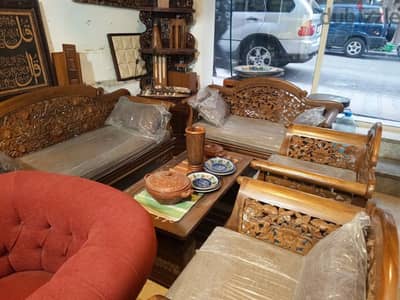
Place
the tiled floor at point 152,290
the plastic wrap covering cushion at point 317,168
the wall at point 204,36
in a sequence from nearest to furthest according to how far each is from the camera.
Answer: the tiled floor at point 152,290 → the plastic wrap covering cushion at point 317,168 → the wall at point 204,36

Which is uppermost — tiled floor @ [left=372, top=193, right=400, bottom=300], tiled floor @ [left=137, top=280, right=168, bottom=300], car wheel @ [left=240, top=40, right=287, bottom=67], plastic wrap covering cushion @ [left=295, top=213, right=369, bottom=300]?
car wheel @ [left=240, top=40, right=287, bottom=67]

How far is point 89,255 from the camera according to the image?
729 millimetres

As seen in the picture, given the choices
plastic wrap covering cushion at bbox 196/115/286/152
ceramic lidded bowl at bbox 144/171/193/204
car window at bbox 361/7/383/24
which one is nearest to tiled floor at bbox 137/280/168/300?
ceramic lidded bowl at bbox 144/171/193/204

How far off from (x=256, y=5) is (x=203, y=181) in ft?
7.48

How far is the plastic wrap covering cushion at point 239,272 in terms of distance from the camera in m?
1.00

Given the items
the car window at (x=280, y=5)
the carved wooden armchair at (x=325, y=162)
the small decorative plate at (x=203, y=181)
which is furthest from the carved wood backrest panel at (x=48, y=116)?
the car window at (x=280, y=5)

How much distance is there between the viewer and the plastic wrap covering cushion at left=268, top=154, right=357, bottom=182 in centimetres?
185

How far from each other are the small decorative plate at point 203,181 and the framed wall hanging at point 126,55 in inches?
67.1

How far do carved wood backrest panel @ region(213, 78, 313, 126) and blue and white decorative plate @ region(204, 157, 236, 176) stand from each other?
1110mm

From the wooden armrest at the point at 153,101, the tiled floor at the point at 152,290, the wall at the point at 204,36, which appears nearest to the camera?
the tiled floor at the point at 152,290

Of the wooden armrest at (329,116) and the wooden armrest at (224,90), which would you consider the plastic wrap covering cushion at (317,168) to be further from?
the wooden armrest at (224,90)

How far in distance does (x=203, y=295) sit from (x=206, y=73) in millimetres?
2838

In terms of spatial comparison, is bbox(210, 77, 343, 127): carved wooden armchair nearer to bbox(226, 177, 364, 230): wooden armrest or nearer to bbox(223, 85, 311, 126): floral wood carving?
bbox(223, 85, 311, 126): floral wood carving

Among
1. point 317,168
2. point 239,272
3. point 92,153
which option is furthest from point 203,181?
point 92,153
